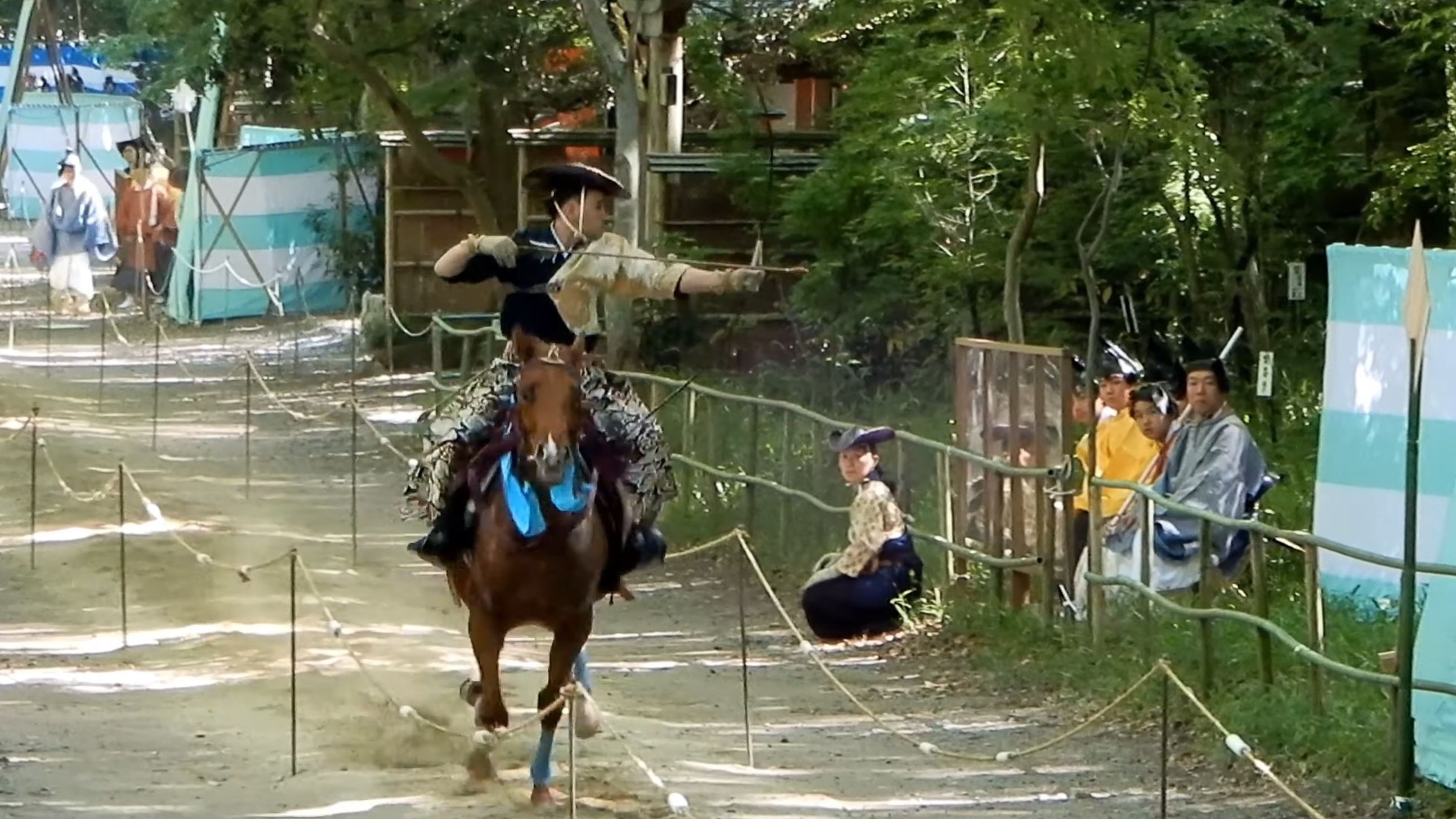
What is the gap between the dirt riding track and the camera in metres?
9.30

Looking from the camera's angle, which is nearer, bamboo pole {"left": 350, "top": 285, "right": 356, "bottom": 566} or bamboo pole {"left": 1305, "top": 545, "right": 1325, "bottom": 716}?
bamboo pole {"left": 1305, "top": 545, "right": 1325, "bottom": 716}

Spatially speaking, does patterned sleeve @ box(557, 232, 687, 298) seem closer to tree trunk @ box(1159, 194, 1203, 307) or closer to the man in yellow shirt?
the man in yellow shirt

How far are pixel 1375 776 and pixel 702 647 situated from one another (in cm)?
507

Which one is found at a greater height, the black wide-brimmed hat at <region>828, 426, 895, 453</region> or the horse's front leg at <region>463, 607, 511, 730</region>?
the black wide-brimmed hat at <region>828, 426, 895, 453</region>

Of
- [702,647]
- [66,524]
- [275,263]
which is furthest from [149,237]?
[702,647]

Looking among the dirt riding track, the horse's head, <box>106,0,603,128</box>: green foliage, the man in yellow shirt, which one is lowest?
the dirt riding track

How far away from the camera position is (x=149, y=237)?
30.4 metres

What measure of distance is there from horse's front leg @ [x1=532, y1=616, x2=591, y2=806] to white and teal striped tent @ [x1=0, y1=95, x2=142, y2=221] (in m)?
30.0

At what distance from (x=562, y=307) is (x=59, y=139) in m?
33.2

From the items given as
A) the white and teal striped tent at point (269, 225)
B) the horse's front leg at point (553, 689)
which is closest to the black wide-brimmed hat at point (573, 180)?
the horse's front leg at point (553, 689)

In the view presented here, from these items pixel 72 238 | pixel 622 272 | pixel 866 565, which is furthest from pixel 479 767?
pixel 72 238

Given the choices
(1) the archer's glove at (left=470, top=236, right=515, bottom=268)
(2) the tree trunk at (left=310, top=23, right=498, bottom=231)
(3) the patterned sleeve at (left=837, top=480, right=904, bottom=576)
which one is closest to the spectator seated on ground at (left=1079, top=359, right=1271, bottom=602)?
(3) the patterned sleeve at (left=837, top=480, right=904, bottom=576)

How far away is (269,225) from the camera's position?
29.0 meters

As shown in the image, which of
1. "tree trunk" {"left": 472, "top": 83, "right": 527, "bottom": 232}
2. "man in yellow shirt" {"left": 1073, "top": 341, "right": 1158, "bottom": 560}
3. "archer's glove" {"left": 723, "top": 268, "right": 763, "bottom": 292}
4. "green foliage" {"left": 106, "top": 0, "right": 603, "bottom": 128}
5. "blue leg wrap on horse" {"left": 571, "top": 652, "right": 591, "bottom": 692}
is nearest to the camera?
"archer's glove" {"left": 723, "top": 268, "right": 763, "bottom": 292}
